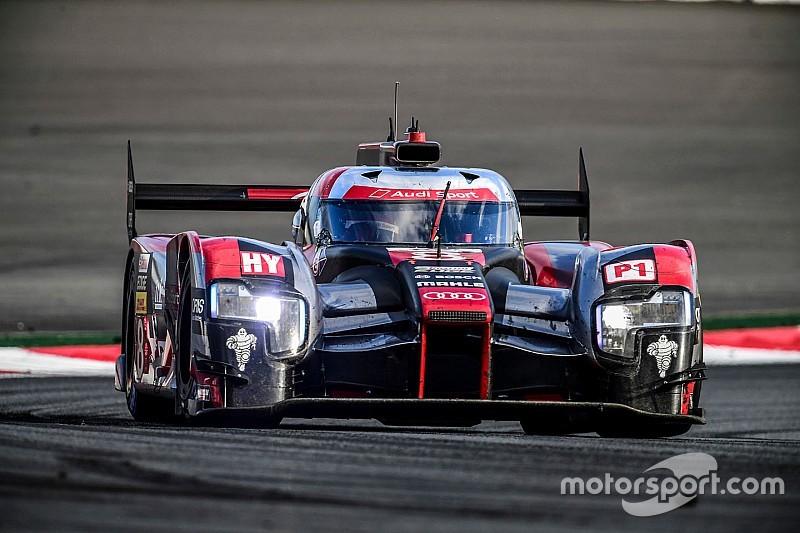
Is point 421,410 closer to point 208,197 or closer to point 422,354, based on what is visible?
point 422,354

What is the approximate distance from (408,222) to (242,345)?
1940mm

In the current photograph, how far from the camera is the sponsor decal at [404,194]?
9914 millimetres

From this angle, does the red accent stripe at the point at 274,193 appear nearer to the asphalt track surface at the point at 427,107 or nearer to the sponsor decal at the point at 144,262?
the sponsor decal at the point at 144,262

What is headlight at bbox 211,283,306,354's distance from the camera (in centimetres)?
823

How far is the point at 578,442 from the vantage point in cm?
793

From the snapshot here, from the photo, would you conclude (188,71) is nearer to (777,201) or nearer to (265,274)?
(777,201)

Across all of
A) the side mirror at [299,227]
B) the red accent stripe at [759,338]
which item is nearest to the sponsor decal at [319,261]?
the side mirror at [299,227]

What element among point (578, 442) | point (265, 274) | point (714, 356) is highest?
point (265, 274)

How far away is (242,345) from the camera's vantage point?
8.19 meters

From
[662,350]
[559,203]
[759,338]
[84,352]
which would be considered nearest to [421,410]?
[662,350]

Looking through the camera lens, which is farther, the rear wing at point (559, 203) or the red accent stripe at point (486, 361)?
the rear wing at point (559, 203)

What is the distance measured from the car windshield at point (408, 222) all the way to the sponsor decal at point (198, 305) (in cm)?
154

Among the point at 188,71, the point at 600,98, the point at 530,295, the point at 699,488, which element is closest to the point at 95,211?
the point at 188,71

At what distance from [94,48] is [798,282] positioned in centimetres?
975
